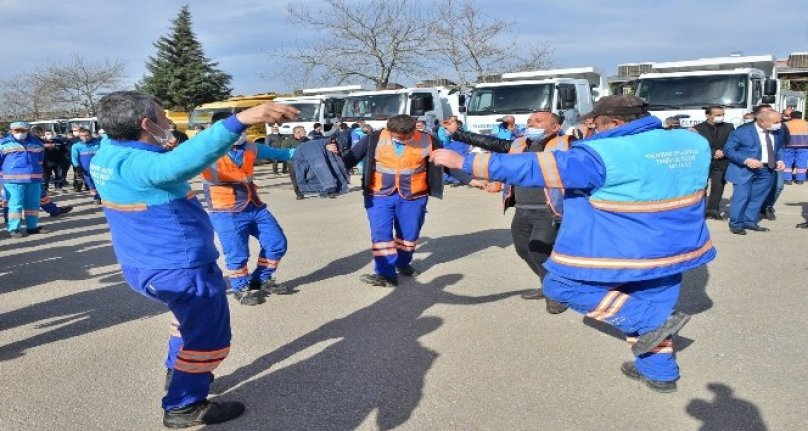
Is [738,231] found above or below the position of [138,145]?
below

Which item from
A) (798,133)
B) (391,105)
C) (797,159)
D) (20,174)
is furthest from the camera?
(391,105)

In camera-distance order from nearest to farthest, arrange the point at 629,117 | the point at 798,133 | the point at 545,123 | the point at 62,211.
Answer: the point at 629,117 → the point at 545,123 → the point at 798,133 → the point at 62,211

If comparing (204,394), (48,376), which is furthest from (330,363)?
(48,376)

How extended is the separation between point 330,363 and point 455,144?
2.64m

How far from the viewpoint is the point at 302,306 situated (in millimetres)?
5695

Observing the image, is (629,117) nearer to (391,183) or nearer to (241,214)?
(391,183)

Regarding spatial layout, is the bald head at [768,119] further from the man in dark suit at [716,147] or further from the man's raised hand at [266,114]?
the man's raised hand at [266,114]

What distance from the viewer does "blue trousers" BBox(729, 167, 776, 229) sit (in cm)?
855

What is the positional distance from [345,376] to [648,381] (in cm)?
190

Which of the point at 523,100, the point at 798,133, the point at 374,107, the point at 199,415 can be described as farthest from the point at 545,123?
the point at 374,107

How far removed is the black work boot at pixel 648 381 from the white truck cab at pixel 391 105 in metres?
12.9

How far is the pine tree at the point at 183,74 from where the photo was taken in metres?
42.3

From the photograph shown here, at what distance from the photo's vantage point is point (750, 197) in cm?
870

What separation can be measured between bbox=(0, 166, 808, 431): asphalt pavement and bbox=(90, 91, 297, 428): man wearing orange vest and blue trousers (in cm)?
57
